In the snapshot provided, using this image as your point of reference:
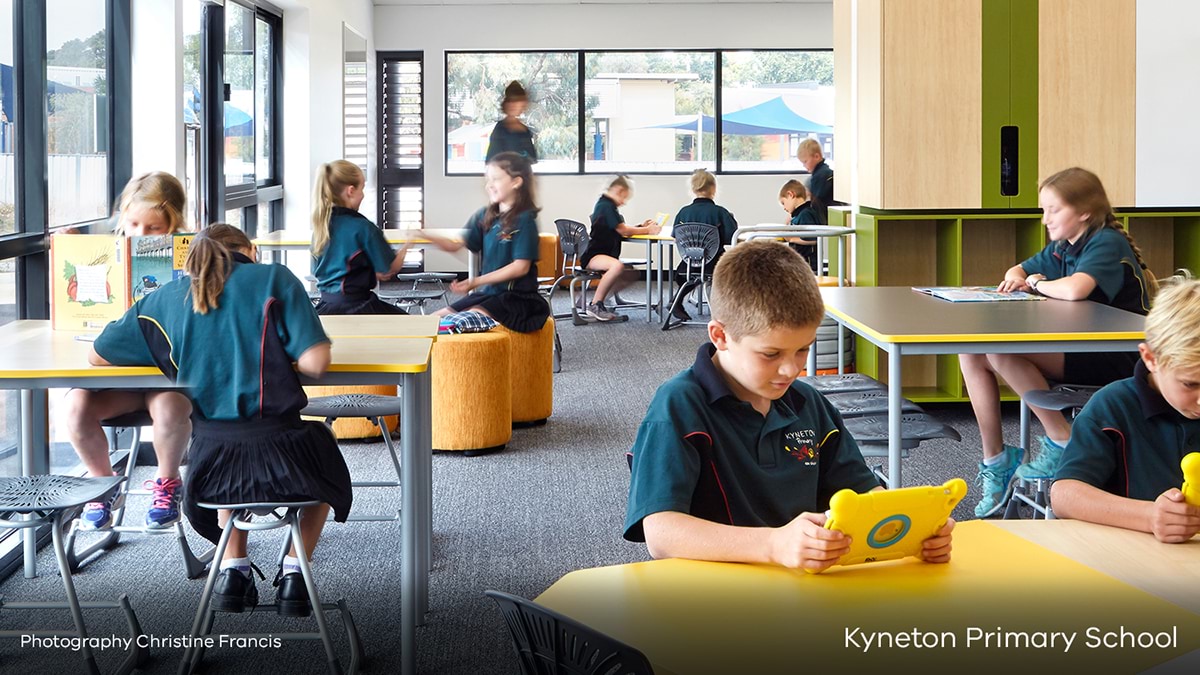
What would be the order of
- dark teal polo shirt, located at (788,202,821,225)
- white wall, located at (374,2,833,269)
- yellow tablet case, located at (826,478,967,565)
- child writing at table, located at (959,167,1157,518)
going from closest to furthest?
yellow tablet case, located at (826,478,967,565)
child writing at table, located at (959,167,1157,518)
dark teal polo shirt, located at (788,202,821,225)
white wall, located at (374,2,833,269)

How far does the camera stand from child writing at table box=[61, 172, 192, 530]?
3.61 metres

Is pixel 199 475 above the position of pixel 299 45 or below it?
below

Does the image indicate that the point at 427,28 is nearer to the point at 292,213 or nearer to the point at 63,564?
the point at 292,213

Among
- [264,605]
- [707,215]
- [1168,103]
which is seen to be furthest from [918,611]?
[707,215]

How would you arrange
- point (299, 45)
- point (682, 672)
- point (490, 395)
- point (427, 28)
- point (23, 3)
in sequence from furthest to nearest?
point (427, 28) < point (299, 45) < point (490, 395) < point (23, 3) < point (682, 672)

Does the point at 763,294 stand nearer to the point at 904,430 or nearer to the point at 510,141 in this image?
the point at 904,430

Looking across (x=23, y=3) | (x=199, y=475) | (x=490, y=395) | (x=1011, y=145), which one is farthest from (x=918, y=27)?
(x=199, y=475)

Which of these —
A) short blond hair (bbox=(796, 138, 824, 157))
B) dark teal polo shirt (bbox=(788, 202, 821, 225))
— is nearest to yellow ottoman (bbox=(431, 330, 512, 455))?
dark teal polo shirt (bbox=(788, 202, 821, 225))

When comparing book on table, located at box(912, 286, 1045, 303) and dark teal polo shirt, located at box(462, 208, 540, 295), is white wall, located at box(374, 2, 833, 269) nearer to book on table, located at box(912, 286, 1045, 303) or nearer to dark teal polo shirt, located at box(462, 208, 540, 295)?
dark teal polo shirt, located at box(462, 208, 540, 295)

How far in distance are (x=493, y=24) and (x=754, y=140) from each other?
2889 mm

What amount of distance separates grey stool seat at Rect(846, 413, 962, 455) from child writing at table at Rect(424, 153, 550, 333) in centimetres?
233

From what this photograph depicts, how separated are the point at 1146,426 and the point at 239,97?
710cm

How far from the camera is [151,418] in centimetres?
372

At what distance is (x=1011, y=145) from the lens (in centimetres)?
594
